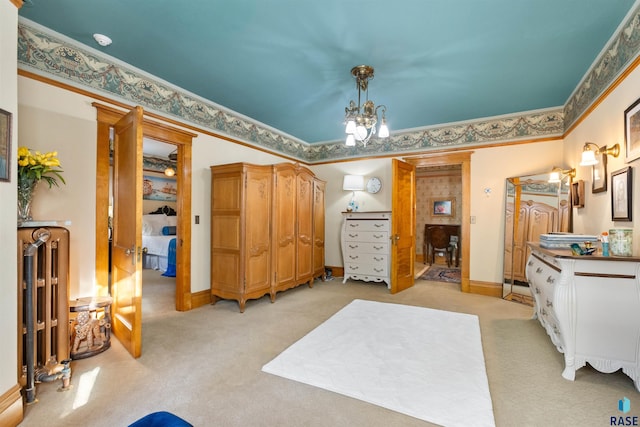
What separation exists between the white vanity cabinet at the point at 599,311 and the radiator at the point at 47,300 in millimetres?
3587

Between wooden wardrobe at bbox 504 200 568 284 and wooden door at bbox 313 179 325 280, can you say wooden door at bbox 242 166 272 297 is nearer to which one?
wooden door at bbox 313 179 325 280

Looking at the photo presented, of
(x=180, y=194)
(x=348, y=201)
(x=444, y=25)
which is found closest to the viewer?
(x=444, y=25)

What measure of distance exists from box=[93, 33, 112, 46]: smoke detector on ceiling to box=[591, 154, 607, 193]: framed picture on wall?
4468 mm

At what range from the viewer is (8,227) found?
1.63m

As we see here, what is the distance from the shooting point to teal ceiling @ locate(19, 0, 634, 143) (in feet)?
6.97

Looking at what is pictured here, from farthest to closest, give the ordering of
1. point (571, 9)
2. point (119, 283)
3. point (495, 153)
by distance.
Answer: point (495, 153) → point (119, 283) → point (571, 9)

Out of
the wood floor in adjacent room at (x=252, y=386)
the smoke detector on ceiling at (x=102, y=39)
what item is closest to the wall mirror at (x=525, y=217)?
the wood floor in adjacent room at (x=252, y=386)

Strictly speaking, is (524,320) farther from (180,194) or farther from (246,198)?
(180,194)

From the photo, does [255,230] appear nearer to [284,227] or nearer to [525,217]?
[284,227]

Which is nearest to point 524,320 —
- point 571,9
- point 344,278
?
point 344,278

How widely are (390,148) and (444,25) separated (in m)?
3.00

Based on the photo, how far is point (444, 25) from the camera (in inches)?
90.7

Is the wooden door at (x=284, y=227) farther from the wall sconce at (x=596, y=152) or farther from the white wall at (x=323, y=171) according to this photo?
the wall sconce at (x=596, y=152)

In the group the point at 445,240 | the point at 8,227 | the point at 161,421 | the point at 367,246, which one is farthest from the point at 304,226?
the point at 445,240
